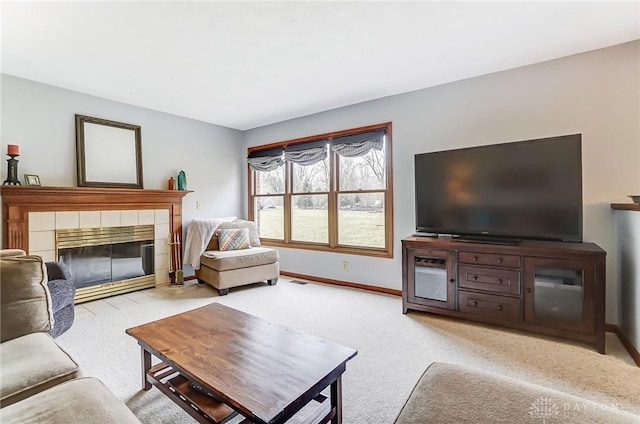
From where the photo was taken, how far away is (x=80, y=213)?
3.35 meters

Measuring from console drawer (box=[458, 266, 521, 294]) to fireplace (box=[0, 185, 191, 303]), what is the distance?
3.60 metres

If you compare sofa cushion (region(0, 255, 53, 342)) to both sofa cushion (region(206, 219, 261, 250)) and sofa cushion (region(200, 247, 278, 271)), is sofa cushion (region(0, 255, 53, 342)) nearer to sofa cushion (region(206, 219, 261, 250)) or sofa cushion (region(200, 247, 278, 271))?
sofa cushion (region(200, 247, 278, 271))

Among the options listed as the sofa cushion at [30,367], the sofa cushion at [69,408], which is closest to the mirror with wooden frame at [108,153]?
the sofa cushion at [30,367]

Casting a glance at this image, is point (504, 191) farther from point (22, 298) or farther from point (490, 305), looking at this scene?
point (22, 298)

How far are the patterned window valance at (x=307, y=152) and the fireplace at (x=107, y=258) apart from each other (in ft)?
7.05

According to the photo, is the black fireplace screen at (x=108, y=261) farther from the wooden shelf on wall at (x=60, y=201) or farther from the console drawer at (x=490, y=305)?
the console drawer at (x=490, y=305)

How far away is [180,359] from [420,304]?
88.0 inches

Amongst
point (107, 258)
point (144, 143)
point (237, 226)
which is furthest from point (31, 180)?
point (237, 226)

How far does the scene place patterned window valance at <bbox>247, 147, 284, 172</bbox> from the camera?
4597 millimetres

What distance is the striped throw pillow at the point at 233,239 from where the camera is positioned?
4.05 metres

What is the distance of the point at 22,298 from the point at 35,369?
559mm

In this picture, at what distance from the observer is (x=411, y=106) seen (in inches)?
134

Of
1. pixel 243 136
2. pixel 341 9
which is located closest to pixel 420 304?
pixel 341 9

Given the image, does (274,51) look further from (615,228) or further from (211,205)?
(615,228)
